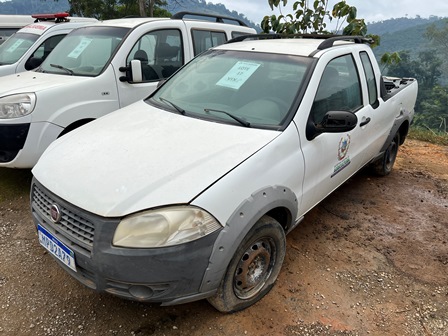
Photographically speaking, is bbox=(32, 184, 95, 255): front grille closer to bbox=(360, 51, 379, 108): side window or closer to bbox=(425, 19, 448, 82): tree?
bbox=(360, 51, 379, 108): side window

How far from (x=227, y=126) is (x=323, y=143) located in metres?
0.77

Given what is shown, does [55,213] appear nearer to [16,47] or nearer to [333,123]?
[333,123]

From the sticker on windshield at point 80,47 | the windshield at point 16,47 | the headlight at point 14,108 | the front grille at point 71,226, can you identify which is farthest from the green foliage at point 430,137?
the windshield at point 16,47

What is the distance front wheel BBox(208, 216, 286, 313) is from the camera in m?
2.13

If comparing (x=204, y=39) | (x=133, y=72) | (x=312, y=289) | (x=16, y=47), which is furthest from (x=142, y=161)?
(x=16, y=47)

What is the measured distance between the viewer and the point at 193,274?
6.13 ft

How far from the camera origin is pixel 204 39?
507cm

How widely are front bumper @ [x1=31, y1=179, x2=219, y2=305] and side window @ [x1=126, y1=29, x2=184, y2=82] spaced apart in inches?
110

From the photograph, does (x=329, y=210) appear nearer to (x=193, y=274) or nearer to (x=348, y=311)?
(x=348, y=311)

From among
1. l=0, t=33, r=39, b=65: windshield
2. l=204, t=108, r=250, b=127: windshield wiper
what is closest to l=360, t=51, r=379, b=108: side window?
l=204, t=108, r=250, b=127: windshield wiper

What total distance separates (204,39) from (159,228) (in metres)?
3.91

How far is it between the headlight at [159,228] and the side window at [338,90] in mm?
1304

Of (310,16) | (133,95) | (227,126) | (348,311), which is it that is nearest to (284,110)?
(227,126)

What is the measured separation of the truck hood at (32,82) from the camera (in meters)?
3.63
